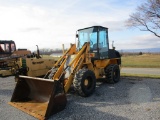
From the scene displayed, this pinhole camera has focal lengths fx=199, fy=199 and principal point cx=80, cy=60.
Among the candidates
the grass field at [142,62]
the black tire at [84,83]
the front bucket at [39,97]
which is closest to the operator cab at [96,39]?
the black tire at [84,83]

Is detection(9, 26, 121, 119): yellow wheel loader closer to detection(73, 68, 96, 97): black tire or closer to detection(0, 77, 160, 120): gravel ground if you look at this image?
detection(73, 68, 96, 97): black tire

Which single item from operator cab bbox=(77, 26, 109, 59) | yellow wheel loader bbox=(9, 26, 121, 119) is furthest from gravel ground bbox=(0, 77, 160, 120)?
operator cab bbox=(77, 26, 109, 59)

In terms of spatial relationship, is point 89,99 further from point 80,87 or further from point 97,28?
point 97,28

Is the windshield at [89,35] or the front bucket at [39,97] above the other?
the windshield at [89,35]

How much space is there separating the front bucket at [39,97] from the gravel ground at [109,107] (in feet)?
0.65

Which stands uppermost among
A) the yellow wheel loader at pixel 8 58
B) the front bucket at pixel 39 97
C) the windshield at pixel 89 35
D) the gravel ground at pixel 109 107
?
the windshield at pixel 89 35

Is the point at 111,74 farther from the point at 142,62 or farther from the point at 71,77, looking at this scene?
the point at 142,62

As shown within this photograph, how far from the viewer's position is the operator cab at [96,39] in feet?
31.3

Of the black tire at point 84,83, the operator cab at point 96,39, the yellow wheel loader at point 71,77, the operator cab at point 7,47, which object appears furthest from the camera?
the operator cab at point 7,47

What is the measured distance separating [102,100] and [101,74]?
8.92ft

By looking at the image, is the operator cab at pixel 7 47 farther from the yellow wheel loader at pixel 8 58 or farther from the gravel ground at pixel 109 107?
the gravel ground at pixel 109 107

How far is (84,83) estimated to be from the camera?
25.3 feet

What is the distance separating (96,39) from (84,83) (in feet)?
8.77

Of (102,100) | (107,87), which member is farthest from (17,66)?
(102,100)
